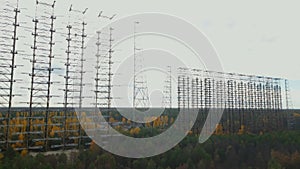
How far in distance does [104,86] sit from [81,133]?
4.41 m

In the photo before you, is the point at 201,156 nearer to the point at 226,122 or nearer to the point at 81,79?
the point at 81,79

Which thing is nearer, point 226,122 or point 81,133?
point 81,133

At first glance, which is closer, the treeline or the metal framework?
the treeline

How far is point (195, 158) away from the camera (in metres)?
16.1

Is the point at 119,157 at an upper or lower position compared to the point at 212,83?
lower

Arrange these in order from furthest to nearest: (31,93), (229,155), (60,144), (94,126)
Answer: (94,126) < (60,144) < (31,93) < (229,155)

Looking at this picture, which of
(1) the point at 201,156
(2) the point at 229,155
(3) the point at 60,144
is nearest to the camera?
(1) the point at 201,156

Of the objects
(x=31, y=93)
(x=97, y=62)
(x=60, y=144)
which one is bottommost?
(x=60, y=144)

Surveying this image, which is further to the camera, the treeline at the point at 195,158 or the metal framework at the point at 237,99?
the metal framework at the point at 237,99

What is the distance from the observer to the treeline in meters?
13.8

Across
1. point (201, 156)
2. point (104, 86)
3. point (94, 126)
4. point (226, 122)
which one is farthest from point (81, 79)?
point (226, 122)

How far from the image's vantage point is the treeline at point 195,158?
13828mm

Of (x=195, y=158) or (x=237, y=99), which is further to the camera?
(x=237, y=99)

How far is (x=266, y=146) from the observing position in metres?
20.7
